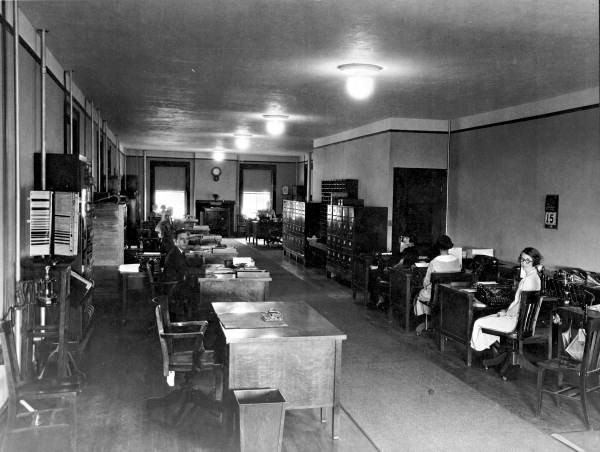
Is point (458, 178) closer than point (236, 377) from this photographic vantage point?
No

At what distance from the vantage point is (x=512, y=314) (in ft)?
20.5

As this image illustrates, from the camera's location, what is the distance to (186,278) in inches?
299

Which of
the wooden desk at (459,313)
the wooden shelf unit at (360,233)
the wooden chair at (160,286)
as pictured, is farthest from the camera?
the wooden shelf unit at (360,233)

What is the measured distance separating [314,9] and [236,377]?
2898mm

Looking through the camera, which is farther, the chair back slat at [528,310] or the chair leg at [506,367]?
the chair leg at [506,367]

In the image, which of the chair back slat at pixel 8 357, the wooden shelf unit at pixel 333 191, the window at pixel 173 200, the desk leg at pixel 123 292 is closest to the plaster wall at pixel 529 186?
the wooden shelf unit at pixel 333 191

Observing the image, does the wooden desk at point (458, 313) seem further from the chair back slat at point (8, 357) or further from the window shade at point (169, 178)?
the window shade at point (169, 178)

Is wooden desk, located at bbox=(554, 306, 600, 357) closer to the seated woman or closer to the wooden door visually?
the seated woman

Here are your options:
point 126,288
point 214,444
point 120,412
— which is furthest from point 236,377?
point 126,288

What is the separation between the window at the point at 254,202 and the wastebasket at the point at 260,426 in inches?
762

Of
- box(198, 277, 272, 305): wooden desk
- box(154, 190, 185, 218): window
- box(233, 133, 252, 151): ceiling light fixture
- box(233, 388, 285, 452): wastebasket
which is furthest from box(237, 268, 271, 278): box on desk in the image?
box(154, 190, 185, 218): window

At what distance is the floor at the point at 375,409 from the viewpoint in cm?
446

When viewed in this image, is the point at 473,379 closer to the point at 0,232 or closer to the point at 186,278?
the point at 186,278

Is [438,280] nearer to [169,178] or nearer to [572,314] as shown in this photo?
[572,314]
